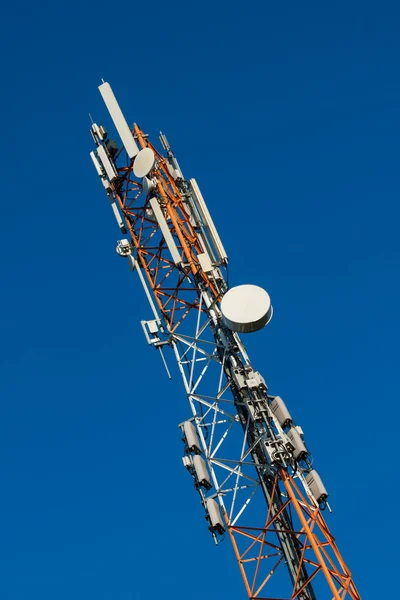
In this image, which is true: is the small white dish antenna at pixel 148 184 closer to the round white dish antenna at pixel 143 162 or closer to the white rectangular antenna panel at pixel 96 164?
the round white dish antenna at pixel 143 162

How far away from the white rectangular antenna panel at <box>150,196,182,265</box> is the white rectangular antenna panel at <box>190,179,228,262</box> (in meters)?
1.81

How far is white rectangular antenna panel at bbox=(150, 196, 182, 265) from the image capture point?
45406mm

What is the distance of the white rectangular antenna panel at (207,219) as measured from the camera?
45750mm

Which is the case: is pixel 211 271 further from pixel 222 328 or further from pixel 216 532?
pixel 216 532

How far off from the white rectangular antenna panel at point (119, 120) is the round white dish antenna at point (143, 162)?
1.73 feet

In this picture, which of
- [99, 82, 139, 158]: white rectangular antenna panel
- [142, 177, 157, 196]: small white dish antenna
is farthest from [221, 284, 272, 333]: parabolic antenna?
[99, 82, 139, 158]: white rectangular antenna panel

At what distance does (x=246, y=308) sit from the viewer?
43000mm

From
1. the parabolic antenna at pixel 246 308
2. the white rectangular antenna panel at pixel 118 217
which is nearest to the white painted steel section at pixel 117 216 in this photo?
the white rectangular antenna panel at pixel 118 217

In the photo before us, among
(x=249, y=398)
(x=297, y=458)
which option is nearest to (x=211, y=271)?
(x=249, y=398)

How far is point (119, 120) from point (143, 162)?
2957 millimetres

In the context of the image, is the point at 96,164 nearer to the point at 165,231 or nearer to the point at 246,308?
the point at 165,231

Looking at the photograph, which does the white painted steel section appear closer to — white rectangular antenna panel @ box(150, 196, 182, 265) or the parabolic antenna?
white rectangular antenna panel @ box(150, 196, 182, 265)

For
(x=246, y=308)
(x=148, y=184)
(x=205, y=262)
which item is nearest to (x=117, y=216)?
(x=148, y=184)

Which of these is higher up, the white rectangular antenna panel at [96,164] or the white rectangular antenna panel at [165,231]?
the white rectangular antenna panel at [96,164]
